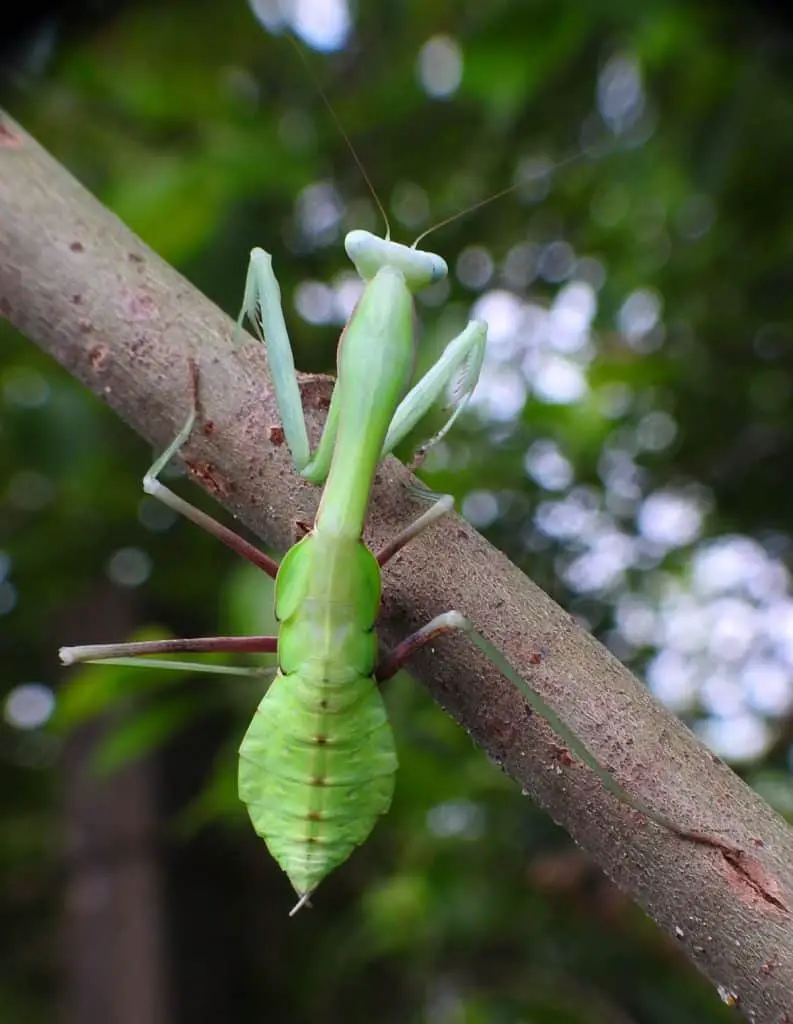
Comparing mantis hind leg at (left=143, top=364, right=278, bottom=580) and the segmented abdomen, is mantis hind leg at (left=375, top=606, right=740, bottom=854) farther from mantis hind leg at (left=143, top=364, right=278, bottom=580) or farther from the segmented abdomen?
mantis hind leg at (left=143, top=364, right=278, bottom=580)

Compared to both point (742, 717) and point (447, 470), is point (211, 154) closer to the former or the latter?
point (447, 470)

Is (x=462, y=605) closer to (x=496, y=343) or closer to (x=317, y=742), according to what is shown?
(x=317, y=742)

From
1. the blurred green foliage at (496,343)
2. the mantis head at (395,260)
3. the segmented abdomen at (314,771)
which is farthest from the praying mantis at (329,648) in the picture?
the blurred green foliage at (496,343)

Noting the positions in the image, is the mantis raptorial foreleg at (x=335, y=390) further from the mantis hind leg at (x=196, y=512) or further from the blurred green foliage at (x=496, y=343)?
the blurred green foliage at (x=496, y=343)

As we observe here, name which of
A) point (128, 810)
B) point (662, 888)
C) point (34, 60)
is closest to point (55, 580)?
point (128, 810)

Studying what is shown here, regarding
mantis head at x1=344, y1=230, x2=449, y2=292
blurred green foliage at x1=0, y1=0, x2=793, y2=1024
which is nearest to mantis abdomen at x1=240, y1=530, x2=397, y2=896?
mantis head at x1=344, y1=230, x2=449, y2=292

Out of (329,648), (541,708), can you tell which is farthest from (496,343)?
(541,708)
